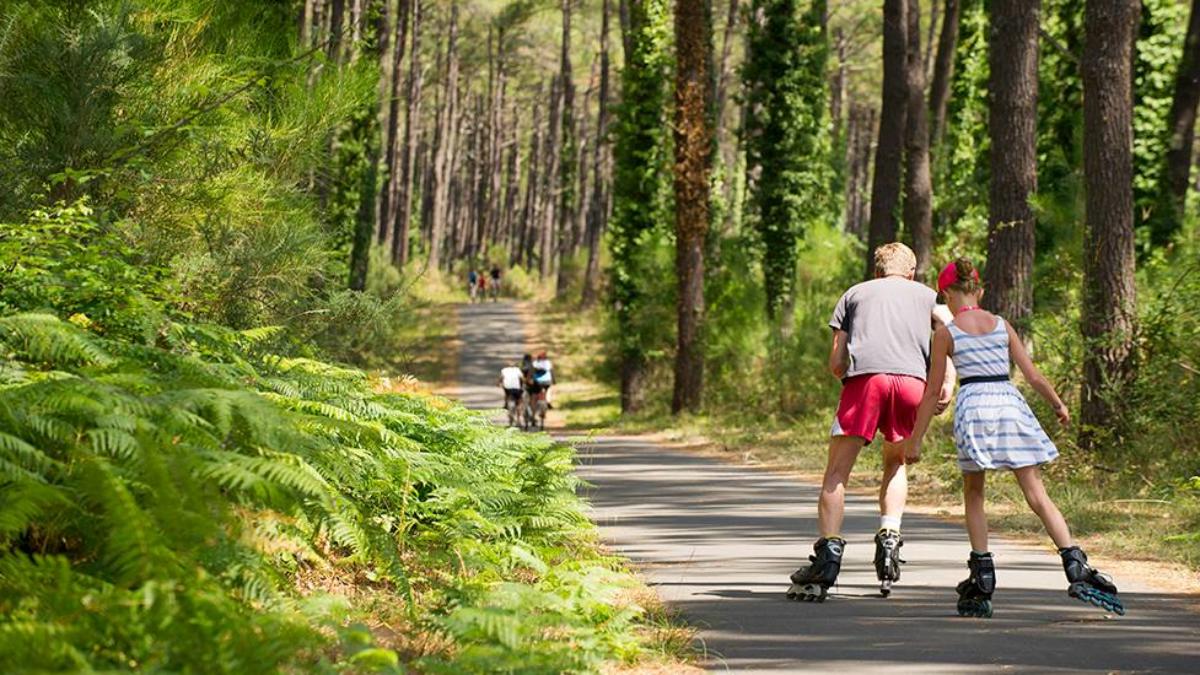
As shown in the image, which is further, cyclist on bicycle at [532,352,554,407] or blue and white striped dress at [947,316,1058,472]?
cyclist on bicycle at [532,352,554,407]

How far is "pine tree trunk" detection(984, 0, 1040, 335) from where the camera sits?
2055 centimetres

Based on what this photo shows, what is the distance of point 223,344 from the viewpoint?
9500 millimetres

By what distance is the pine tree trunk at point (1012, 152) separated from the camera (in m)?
20.5

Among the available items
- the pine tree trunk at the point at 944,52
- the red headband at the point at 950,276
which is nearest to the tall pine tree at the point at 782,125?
the pine tree trunk at the point at 944,52

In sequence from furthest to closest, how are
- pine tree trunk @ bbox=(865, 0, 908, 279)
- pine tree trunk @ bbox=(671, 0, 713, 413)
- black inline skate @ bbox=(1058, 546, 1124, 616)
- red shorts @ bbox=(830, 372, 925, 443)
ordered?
pine tree trunk @ bbox=(671, 0, 713, 413) → pine tree trunk @ bbox=(865, 0, 908, 279) → red shorts @ bbox=(830, 372, 925, 443) → black inline skate @ bbox=(1058, 546, 1124, 616)

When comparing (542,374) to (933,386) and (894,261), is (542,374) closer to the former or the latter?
(894,261)

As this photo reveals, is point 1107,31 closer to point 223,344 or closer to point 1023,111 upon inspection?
point 1023,111

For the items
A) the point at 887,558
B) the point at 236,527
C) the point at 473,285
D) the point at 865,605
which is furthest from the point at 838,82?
the point at 236,527

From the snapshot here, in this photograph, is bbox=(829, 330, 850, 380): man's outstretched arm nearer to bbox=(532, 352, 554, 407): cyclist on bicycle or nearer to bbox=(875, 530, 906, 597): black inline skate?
bbox=(875, 530, 906, 597): black inline skate

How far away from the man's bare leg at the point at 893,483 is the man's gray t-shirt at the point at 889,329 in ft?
1.47

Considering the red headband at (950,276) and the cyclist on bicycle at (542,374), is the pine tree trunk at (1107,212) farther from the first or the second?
the cyclist on bicycle at (542,374)

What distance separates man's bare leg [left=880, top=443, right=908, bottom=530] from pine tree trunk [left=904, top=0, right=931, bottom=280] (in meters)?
17.8

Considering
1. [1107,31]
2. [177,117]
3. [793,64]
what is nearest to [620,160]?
[793,64]

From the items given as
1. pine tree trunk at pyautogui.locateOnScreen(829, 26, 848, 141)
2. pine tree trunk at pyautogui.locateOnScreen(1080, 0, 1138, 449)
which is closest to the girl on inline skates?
pine tree trunk at pyautogui.locateOnScreen(1080, 0, 1138, 449)
